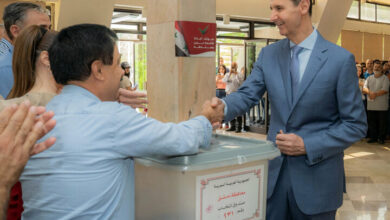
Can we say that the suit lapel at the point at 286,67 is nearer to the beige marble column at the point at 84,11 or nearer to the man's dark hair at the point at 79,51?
the man's dark hair at the point at 79,51

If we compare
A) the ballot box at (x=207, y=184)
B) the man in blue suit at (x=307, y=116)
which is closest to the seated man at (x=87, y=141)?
the ballot box at (x=207, y=184)

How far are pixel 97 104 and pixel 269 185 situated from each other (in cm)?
103

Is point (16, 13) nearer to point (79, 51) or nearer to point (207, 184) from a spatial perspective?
point (79, 51)

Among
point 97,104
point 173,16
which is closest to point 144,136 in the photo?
point 97,104

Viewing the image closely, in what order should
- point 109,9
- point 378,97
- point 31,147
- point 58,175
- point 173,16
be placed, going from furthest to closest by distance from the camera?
point 378,97 → point 109,9 → point 173,16 → point 58,175 → point 31,147

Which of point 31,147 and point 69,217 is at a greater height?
point 31,147

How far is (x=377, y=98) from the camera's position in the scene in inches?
334

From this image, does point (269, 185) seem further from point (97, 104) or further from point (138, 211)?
point (97, 104)

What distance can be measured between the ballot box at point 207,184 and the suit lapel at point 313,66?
331mm

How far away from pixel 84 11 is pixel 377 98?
6260mm

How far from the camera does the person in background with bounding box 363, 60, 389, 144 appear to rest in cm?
844

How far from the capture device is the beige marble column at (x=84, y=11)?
5.06 m

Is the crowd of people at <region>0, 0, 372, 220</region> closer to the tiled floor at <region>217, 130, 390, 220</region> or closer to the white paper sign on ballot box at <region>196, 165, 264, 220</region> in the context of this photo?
the white paper sign on ballot box at <region>196, 165, 264, 220</region>

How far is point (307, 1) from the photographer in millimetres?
1955
